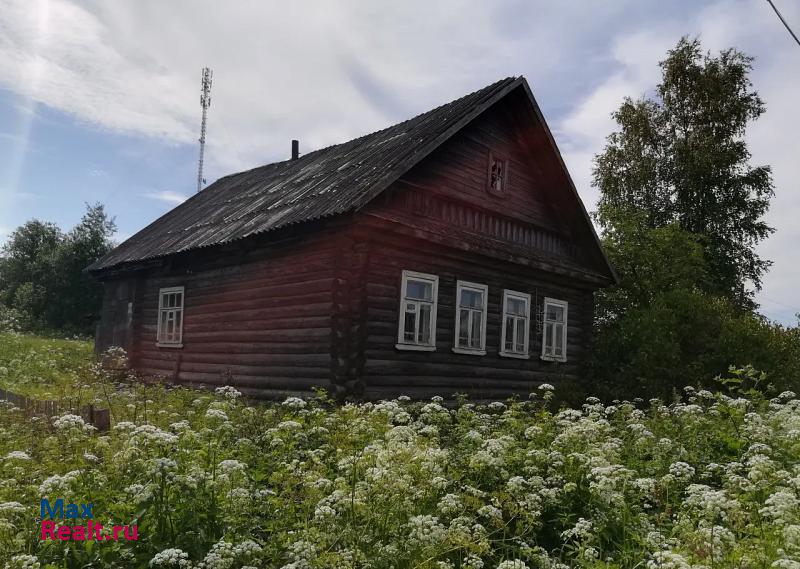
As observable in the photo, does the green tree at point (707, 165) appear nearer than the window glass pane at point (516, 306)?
No

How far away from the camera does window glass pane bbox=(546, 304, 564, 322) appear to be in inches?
565

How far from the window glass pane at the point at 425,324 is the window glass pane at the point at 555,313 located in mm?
4000

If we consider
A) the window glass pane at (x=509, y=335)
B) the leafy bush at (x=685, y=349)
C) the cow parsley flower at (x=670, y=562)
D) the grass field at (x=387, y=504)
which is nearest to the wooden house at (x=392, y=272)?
the window glass pane at (x=509, y=335)

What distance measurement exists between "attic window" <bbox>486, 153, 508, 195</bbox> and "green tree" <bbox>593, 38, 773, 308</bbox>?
39.3 ft

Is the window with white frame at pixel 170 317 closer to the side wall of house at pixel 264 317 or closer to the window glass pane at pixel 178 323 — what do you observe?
the window glass pane at pixel 178 323

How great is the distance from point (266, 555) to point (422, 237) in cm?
762

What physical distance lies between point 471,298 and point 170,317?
7039mm

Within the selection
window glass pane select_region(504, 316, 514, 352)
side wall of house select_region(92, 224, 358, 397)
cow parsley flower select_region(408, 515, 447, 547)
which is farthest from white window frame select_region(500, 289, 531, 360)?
cow parsley flower select_region(408, 515, 447, 547)

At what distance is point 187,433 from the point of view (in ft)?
14.3

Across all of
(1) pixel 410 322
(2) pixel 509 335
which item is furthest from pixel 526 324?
(1) pixel 410 322

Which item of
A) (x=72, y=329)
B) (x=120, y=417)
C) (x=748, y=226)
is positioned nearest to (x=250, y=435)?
(x=120, y=417)

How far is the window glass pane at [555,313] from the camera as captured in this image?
14.4 metres

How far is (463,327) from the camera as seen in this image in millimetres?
12094

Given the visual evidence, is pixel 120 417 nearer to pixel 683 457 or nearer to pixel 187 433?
pixel 187 433
